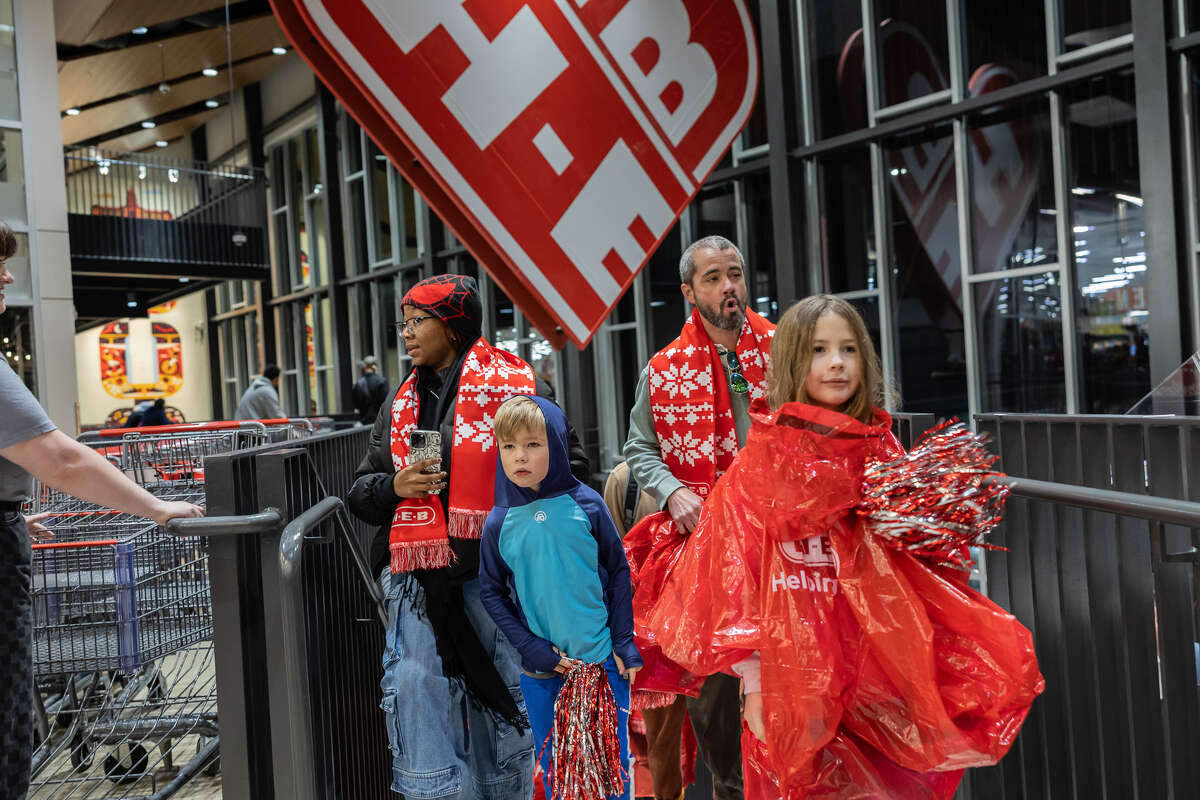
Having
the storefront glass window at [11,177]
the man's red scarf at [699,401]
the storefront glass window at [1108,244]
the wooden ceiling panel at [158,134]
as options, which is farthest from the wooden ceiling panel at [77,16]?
the man's red scarf at [699,401]

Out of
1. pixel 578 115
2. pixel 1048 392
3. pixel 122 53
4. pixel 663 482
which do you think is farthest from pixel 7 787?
pixel 122 53

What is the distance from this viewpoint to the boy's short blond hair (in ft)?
7.93

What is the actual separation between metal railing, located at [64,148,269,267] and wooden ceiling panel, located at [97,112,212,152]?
21.1 feet

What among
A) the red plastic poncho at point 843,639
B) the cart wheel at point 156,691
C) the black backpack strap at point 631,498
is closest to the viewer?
the red plastic poncho at point 843,639

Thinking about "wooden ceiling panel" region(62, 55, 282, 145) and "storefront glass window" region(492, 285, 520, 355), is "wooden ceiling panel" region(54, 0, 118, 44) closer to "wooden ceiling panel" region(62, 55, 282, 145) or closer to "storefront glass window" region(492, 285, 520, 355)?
"wooden ceiling panel" region(62, 55, 282, 145)

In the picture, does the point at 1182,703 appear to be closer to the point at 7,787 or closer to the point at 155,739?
the point at 7,787

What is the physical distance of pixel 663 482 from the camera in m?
2.64

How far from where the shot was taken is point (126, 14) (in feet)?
45.3

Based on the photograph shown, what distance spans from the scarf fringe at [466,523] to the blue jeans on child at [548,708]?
43 cm

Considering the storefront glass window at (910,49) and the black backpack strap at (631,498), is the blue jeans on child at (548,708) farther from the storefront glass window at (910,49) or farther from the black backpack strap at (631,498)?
the storefront glass window at (910,49)

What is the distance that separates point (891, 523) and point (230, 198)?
16.3 metres

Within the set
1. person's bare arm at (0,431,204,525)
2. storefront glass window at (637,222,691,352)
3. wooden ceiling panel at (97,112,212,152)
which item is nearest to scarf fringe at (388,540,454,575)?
person's bare arm at (0,431,204,525)

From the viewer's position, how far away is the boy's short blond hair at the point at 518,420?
2418 millimetres

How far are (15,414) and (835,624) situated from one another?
1.91 m
